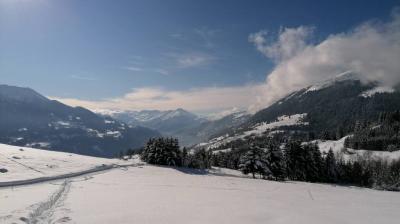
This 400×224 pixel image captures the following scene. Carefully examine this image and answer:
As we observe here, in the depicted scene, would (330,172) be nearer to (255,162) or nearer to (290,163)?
Answer: (290,163)

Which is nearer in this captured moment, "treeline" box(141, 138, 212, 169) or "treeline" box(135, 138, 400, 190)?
"treeline" box(135, 138, 400, 190)

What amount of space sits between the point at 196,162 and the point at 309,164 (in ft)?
143

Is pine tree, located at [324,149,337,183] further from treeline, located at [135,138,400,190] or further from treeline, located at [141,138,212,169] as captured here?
treeline, located at [141,138,212,169]

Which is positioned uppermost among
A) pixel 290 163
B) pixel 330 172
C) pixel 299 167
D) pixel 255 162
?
pixel 290 163

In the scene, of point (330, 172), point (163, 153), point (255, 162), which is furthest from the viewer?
point (163, 153)

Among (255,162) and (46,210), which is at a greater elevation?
(255,162)

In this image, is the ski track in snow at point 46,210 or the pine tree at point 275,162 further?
the pine tree at point 275,162

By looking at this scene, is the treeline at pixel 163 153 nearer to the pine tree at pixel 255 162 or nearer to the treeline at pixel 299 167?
the treeline at pixel 299 167

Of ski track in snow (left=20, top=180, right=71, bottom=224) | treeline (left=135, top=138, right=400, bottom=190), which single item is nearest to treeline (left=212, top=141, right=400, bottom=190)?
treeline (left=135, top=138, right=400, bottom=190)

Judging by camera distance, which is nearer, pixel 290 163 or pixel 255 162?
pixel 255 162

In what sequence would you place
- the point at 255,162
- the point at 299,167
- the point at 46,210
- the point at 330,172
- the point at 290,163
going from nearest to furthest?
1. the point at 46,210
2. the point at 255,162
3. the point at 299,167
4. the point at 290,163
5. the point at 330,172

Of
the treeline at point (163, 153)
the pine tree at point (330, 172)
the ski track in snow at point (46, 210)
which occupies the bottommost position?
the ski track in snow at point (46, 210)

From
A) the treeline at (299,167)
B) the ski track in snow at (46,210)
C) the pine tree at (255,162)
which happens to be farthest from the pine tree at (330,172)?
the ski track in snow at (46,210)

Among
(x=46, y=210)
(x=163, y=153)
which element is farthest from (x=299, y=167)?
(x=46, y=210)
